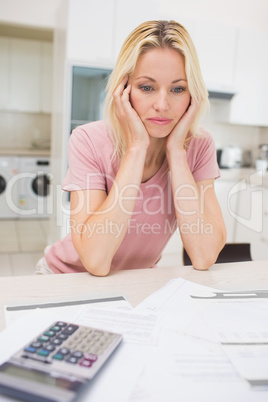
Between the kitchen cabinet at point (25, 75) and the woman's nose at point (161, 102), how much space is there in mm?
3994

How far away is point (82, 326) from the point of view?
562 millimetres

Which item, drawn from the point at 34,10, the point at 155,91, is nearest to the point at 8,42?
the point at 34,10

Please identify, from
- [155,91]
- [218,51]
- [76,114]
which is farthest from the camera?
[218,51]

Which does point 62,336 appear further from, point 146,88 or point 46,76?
point 46,76

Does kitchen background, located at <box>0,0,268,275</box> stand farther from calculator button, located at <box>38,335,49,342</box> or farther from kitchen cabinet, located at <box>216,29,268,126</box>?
calculator button, located at <box>38,335,49,342</box>

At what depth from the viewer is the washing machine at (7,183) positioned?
4.37 metres

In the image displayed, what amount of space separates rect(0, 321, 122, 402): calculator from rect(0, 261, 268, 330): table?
0.47ft

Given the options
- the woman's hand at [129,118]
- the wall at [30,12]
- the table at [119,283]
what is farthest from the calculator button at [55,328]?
the wall at [30,12]

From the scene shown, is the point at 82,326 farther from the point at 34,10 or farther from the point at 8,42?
the point at 8,42

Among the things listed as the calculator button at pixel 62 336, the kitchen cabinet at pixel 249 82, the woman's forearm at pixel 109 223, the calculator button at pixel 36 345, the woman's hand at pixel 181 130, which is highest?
the kitchen cabinet at pixel 249 82

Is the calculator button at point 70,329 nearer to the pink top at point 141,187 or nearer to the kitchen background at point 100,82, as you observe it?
the pink top at point 141,187

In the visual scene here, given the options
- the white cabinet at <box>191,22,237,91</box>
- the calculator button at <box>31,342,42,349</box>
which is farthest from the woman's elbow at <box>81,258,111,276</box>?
the white cabinet at <box>191,22,237,91</box>

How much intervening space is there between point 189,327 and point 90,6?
2.57m

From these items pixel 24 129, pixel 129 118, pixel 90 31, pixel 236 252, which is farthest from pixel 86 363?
pixel 24 129
